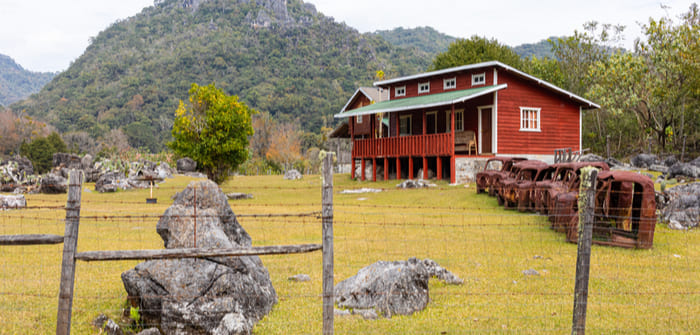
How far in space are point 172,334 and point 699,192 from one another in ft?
47.0

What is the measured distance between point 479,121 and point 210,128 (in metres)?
15.2

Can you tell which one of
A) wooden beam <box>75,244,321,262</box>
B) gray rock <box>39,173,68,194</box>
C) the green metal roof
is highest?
the green metal roof

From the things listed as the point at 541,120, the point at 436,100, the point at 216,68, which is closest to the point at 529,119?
the point at 541,120


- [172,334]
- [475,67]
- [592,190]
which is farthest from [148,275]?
[475,67]

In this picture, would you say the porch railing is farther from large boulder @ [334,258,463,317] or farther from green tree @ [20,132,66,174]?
green tree @ [20,132,66,174]

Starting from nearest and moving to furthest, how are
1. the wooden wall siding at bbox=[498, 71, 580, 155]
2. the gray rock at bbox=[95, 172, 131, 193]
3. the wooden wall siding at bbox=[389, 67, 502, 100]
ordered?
1. the wooden wall siding at bbox=[498, 71, 580, 155]
2. the gray rock at bbox=[95, 172, 131, 193]
3. the wooden wall siding at bbox=[389, 67, 502, 100]

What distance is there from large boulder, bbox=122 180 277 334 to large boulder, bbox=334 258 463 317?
3.66 ft

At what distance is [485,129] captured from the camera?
30.1 metres

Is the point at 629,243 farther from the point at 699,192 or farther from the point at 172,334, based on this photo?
the point at 172,334

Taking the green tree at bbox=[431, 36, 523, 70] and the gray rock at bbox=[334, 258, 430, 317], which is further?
the green tree at bbox=[431, 36, 523, 70]

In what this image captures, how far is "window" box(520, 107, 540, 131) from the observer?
98.2 ft

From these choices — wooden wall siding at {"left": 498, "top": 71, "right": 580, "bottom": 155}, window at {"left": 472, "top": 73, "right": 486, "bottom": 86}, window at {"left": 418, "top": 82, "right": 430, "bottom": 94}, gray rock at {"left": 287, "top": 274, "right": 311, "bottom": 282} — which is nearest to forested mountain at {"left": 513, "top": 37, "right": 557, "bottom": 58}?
→ window at {"left": 418, "top": 82, "right": 430, "bottom": 94}

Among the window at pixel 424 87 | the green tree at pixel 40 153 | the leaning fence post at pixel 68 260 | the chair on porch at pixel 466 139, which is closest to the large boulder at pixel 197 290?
the leaning fence post at pixel 68 260

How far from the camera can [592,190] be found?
5.18 metres
